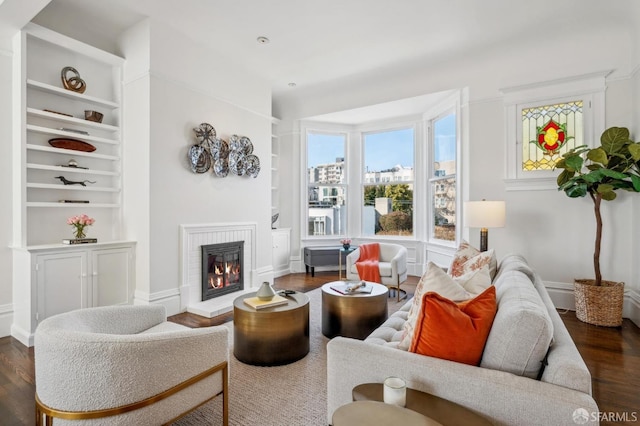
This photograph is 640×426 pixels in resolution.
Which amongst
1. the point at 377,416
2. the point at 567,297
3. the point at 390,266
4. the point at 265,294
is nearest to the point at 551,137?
the point at 567,297

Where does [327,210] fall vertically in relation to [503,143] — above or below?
below

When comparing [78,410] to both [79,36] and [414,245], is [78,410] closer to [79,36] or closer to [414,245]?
[79,36]

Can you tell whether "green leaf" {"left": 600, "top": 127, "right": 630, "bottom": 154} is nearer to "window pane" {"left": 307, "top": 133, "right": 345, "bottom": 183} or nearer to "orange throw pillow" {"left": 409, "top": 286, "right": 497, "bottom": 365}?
"orange throw pillow" {"left": 409, "top": 286, "right": 497, "bottom": 365}

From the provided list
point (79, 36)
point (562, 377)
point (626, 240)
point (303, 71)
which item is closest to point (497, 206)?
point (626, 240)

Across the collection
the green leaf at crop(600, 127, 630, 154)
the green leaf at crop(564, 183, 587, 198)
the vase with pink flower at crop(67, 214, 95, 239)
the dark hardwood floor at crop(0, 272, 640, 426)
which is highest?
the green leaf at crop(600, 127, 630, 154)

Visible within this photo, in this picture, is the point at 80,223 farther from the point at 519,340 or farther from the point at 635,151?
the point at 635,151

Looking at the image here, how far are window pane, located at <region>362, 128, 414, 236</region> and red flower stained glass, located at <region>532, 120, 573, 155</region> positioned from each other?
88.4 inches

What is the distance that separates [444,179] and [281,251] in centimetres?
305

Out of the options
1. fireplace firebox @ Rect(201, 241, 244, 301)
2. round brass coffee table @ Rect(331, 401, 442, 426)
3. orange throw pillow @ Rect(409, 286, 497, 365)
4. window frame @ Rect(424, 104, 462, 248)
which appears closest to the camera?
round brass coffee table @ Rect(331, 401, 442, 426)

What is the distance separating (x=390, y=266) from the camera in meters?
4.65

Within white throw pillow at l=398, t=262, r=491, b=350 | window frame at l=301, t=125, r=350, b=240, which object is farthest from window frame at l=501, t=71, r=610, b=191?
window frame at l=301, t=125, r=350, b=240

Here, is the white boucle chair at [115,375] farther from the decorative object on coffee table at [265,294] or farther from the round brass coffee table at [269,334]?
the decorative object on coffee table at [265,294]

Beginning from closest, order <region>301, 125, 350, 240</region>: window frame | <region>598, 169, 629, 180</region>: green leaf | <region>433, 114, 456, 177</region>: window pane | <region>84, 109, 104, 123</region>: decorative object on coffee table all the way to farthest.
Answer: <region>598, 169, 629, 180</region>: green leaf → <region>84, 109, 104, 123</region>: decorative object on coffee table → <region>433, 114, 456, 177</region>: window pane → <region>301, 125, 350, 240</region>: window frame

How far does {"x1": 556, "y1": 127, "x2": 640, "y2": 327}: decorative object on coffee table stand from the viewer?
3.35 m
